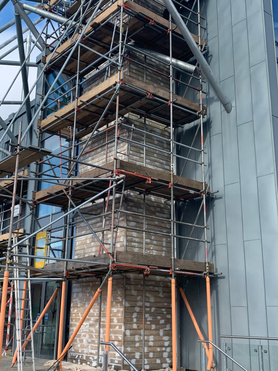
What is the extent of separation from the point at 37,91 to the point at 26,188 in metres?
3.65

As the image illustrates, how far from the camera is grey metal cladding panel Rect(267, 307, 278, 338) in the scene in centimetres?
963

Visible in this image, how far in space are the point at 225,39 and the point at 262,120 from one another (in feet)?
9.99

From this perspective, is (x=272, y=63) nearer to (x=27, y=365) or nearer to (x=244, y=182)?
(x=244, y=182)

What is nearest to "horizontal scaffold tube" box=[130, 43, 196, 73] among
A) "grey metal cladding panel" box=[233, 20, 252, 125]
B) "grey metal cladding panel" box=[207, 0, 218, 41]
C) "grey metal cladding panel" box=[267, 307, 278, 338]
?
"grey metal cladding panel" box=[207, 0, 218, 41]

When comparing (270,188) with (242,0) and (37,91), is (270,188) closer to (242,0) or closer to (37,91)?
(242,0)

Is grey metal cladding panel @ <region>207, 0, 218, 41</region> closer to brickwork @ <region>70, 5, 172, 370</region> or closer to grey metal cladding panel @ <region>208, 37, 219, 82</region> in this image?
grey metal cladding panel @ <region>208, 37, 219, 82</region>

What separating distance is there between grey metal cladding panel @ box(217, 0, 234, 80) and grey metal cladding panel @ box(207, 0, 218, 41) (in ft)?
0.55

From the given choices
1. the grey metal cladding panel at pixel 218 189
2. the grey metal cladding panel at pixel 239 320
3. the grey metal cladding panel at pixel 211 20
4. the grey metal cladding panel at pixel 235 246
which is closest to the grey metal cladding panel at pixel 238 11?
the grey metal cladding panel at pixel 211 20

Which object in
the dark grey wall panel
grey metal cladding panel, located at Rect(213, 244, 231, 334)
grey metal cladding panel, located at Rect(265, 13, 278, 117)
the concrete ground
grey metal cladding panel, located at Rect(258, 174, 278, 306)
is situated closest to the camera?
grey metal cladding panel, located at Rect(258, 174, 278, 306)

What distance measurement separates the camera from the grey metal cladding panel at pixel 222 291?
35.2 feet

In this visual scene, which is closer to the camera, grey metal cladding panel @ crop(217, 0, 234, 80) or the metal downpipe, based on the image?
the metal downpipe

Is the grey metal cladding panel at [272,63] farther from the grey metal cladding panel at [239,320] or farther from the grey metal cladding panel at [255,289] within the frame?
the grey metal cladding panel at [239,320]

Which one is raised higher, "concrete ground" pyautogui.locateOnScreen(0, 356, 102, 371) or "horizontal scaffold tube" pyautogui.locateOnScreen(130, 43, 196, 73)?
"horizontal scaffold tube" pyautogui.locateOnScreen(130, 43, 196, 73)

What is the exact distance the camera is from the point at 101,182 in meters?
11.0
